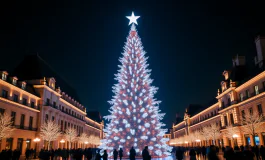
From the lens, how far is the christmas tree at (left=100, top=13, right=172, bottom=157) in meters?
23.8

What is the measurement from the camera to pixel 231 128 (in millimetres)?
39906

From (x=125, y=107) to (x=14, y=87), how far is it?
65.7ft

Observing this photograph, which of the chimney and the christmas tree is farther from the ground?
the chimney

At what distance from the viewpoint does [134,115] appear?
79.7 ft

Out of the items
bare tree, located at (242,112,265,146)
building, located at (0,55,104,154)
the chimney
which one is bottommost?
bare tree, located at (242,112,265,146)

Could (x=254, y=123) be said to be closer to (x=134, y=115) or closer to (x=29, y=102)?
(x=134, y=115)

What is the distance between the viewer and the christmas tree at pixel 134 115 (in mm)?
23750

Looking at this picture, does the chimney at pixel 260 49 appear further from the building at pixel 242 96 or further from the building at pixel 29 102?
the building at pixel 29 102

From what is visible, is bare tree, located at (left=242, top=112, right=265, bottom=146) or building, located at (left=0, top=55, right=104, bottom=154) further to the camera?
building, located at (left=0, top=55, right=104, bottom=154)

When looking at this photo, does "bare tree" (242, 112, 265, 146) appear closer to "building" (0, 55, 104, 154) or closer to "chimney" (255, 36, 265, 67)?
"chimney" (255, 36, 265, 67)

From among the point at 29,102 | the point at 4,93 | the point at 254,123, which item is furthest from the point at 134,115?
the point at 29,102

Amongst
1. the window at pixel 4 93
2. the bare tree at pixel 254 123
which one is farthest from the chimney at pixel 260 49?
the window at pixel 4 93

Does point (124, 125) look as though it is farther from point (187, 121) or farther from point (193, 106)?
point (193, 106)

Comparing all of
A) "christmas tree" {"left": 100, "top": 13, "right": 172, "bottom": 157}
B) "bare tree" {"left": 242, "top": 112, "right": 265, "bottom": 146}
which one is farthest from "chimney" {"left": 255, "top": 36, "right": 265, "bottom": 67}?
"christmas tree" {"left": 100, "top": 13, "right": 172, "bottom": 157}
